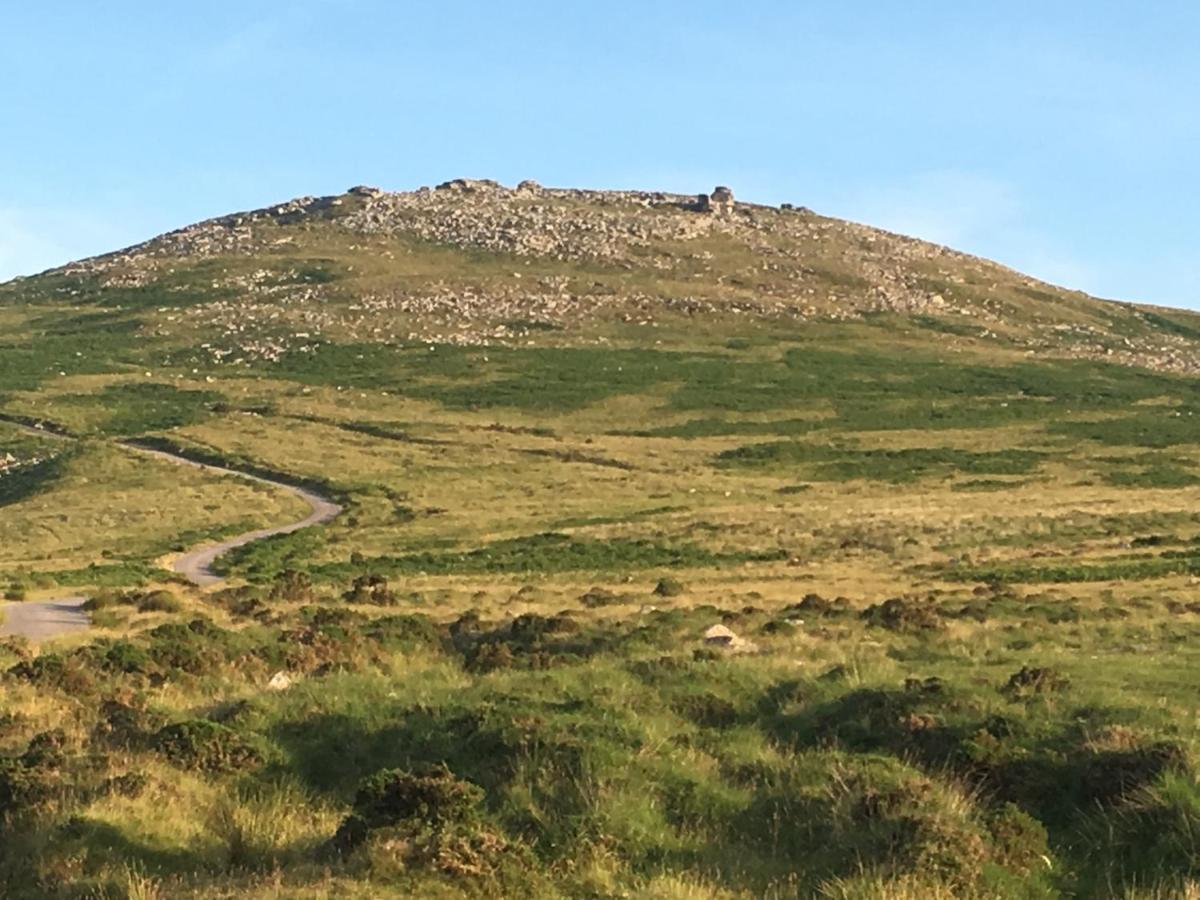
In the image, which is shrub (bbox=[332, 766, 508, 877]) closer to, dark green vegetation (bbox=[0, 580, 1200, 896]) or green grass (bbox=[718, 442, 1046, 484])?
dark green vegetation (bbox=[0, 580, 1200, 896])

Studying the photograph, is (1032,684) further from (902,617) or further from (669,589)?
(669,589)

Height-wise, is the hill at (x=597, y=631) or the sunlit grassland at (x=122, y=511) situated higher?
the hill at (x=597, y=631)

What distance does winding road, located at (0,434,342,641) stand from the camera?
100 ft

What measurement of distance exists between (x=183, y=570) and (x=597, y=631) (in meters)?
30.4

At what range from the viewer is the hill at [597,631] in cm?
1049

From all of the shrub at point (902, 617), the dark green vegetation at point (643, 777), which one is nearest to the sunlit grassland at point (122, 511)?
the shrub at point (902, 617)

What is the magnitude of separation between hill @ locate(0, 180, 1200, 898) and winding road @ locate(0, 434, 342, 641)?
136 cm

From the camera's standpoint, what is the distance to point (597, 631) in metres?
28.0

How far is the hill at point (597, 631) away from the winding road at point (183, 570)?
1.36 m

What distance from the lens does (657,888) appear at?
9.31 metres

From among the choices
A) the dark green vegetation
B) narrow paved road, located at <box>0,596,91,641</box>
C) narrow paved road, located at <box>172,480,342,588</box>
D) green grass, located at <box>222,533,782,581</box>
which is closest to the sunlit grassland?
narrow paved road, located at <box>172,480,342,588</box>

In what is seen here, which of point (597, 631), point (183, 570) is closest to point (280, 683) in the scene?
point (597, 631)

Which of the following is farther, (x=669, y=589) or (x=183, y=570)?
(x=183, y=570)

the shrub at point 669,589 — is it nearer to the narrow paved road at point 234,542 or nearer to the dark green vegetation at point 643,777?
the narrow paved road at point 234,542
